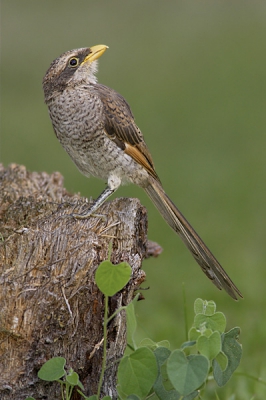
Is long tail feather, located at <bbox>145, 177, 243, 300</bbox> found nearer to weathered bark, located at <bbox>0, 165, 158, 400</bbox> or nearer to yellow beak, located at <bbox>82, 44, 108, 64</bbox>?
weathered bark, located at <bbox>0, 165, 158, 400</bbox>

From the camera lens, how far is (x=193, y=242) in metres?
4.29

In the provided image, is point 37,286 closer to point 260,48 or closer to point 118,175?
point 118,175

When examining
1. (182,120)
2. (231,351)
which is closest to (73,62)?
(231,351)

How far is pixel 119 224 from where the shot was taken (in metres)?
3.56

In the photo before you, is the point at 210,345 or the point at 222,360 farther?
the point at 222,360

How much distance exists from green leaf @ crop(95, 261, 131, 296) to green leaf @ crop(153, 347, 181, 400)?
1.28 ft

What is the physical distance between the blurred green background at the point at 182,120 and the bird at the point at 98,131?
912 millimetres

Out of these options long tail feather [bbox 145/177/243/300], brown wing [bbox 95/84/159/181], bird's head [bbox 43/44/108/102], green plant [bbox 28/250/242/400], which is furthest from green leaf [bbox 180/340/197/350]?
bird's head [bbox 43/44/108/102]

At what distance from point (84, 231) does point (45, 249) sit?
0.79ft

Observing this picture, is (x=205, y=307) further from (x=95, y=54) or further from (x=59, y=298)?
(x=95, y=54)

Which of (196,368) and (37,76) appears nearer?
(196,368)

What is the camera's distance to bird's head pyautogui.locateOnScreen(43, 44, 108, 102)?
4371mm

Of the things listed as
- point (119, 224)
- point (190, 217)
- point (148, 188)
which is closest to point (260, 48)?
point (190, 217)

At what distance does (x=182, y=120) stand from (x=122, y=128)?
9481mm
